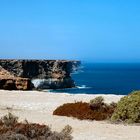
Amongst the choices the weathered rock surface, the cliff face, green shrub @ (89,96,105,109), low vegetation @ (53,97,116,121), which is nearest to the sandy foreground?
low vegetation @ (53,97,116,121)

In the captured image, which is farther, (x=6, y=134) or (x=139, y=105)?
(x=139, y=105)

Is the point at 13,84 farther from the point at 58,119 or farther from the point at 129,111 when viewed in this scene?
the point at 129,111

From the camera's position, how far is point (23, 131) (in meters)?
13.7

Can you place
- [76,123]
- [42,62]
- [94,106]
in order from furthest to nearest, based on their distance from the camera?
1. [42,62]
2. [94,106]
3. [76,123]

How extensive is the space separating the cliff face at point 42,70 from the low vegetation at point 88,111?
4216 inches

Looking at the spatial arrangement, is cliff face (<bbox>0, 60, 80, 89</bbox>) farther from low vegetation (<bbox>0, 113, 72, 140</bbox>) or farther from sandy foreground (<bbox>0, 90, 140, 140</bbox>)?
low vegetation (<bbox>0, 113, 72, 140</bbox>)

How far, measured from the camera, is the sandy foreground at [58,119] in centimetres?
1587

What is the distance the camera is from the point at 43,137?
530 inches

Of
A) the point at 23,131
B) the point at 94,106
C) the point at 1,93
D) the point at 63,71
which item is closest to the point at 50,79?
the point at 63,71

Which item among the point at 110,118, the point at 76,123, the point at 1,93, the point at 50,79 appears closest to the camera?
the point at 76,123

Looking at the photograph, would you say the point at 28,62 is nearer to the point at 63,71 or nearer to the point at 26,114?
the point at 63,71

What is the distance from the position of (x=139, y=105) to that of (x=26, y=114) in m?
4.14

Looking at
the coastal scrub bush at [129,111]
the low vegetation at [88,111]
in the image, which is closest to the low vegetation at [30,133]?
the coastal scrub bush at [129,111]

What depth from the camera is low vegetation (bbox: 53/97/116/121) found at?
20.5 m
